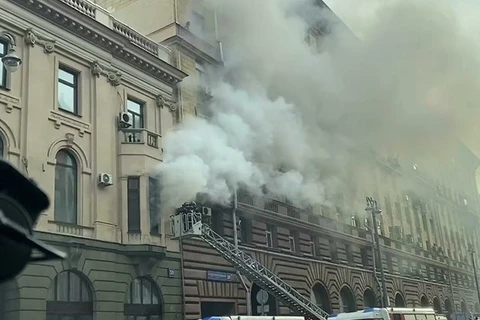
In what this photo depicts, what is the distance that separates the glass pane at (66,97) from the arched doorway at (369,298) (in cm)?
1909

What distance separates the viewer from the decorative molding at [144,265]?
1717 cm

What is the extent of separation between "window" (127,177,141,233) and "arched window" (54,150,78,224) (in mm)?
1916

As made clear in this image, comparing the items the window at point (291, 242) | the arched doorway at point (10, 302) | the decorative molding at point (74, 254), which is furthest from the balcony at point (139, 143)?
the window at point (291, 242)

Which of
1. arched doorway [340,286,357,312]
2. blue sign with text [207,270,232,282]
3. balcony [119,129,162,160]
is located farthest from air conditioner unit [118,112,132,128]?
arched doorway [340,286,357,312]

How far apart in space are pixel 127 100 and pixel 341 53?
794 cm

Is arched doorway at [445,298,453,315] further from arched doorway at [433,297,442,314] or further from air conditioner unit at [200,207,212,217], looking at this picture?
air conditioner unit at [200,207,212,217]

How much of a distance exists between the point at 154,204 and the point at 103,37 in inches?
207

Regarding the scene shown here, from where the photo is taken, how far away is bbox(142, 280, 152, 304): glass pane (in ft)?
57.7

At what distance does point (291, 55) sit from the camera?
75.1ft

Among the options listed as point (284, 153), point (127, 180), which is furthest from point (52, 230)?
point (284, 153)

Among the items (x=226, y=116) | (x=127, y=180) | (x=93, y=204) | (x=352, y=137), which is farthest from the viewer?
(x=352, y=137)

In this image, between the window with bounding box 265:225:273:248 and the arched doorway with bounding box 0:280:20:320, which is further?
the window with bounding box 265:225:273:248

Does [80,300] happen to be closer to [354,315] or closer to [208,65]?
[354,315]

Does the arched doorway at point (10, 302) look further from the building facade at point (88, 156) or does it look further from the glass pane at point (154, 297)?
the glass pane at point (154, 297)
